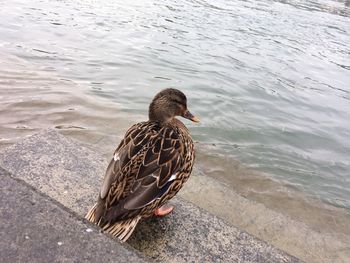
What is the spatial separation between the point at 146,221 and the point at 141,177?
0.49m

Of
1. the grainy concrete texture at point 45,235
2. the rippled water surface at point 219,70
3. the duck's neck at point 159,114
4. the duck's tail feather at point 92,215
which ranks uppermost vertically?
the duck's neck at point 159,114

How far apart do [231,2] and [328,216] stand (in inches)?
503

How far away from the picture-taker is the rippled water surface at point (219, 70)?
6008mm

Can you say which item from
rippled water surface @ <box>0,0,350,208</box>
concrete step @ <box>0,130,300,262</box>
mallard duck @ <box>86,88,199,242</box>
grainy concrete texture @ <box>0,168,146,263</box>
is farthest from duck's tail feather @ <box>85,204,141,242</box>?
rippled water surface @ <box>0,0,350,208</box>

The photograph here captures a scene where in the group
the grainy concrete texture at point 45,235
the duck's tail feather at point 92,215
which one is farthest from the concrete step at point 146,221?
the grainy concrete texture at point 45,235

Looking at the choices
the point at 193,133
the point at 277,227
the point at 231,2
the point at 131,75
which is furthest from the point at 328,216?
the point at 231,2

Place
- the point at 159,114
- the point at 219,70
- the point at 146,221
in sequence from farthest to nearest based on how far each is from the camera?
the point at 219,70 < the point at 159,114 < the point at 146,221

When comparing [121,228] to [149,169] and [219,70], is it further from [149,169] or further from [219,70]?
[219,70]

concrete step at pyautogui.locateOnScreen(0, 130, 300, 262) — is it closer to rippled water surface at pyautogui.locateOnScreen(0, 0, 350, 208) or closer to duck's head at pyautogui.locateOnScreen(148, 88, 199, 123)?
duck's head at pyautogui.locateOnScreen(148, 88, 199, 123)

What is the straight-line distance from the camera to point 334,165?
19.2 ft

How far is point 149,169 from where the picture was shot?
107 inches

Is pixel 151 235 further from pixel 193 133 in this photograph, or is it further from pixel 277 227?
pixel 193 133

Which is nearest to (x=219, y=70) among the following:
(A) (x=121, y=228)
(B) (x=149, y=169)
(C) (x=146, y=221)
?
(C) (x=146, y=221)

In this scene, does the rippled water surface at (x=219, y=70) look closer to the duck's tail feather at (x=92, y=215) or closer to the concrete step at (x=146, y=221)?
the concrete step at (x=146, y=221)
